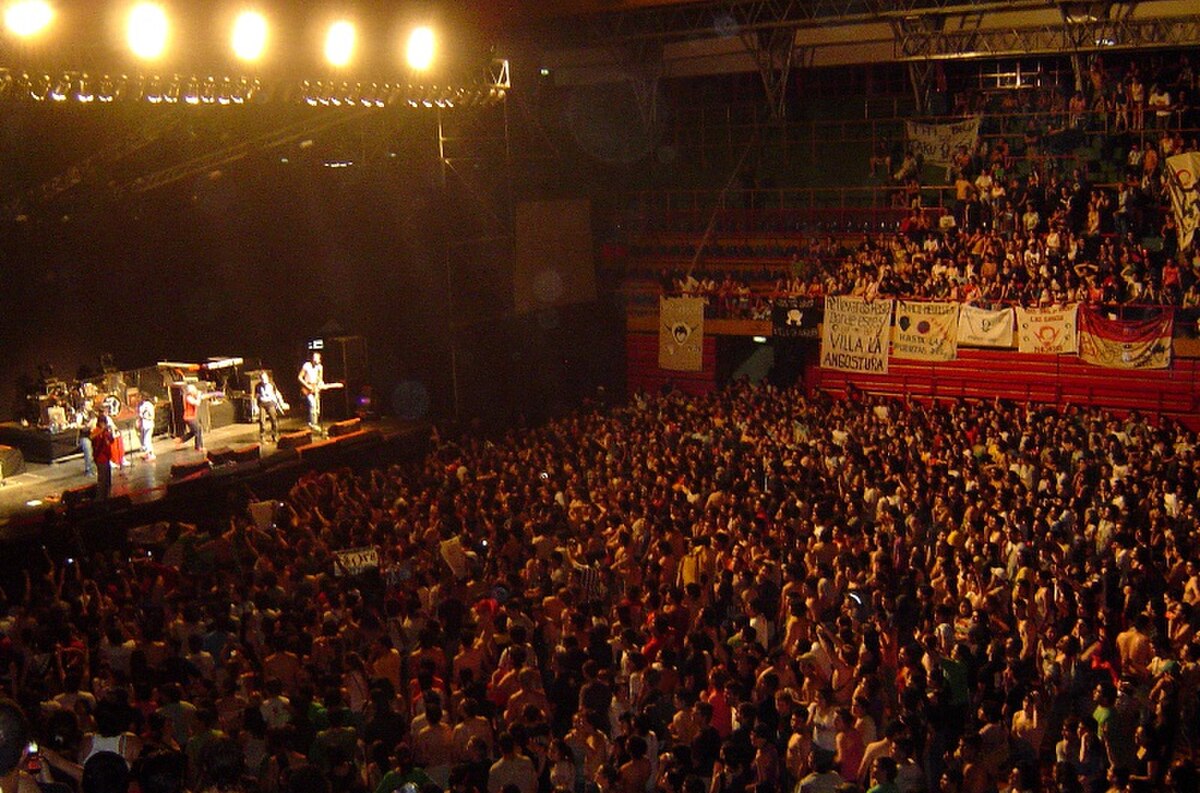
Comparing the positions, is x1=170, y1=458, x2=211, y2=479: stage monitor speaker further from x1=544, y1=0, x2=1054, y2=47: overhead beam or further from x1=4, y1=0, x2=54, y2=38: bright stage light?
x1=544, y1=0, x2=1054, y2=47: overhead beam

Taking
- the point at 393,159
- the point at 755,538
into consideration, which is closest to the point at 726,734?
the point at 755,538

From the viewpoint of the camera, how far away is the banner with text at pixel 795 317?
23.5 m

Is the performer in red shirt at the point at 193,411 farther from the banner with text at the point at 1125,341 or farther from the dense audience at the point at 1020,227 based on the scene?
the banner with text at the point at 1125,341

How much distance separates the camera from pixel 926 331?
2212cm

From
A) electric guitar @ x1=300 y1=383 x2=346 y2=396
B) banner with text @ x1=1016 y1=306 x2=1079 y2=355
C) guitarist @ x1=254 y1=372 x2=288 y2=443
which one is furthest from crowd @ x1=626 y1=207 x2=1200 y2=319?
guitarist @ x1=254 y1=372 x2=288 y2=443

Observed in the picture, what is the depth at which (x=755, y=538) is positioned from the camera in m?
12.6

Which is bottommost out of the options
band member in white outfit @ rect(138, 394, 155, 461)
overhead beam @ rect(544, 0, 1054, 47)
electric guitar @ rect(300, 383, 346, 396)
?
band member in white outfit @ rect(138, 394, 155, 461)

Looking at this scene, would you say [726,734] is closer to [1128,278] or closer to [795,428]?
[795,428]

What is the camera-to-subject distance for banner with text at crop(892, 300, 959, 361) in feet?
71.8

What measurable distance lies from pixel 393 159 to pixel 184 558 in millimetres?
10726

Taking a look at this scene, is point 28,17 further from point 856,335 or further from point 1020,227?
point 1020,227

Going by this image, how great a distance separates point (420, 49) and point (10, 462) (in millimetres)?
8462

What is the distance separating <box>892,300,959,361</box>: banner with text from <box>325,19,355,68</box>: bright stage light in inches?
412

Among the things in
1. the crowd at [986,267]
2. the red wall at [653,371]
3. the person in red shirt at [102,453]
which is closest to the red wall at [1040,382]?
the crowd at [986,267]
